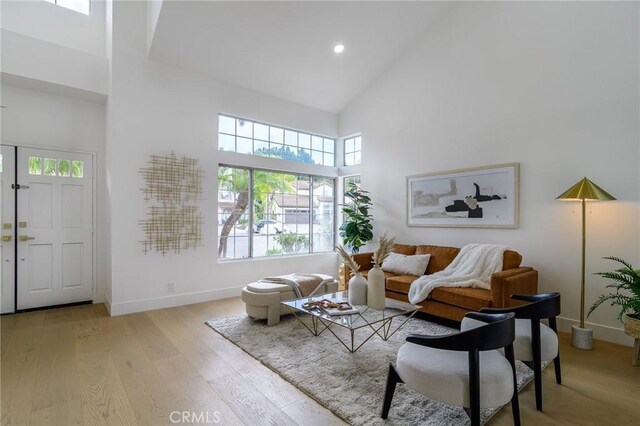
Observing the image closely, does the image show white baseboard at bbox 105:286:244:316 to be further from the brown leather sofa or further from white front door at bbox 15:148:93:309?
the brown leather sofa

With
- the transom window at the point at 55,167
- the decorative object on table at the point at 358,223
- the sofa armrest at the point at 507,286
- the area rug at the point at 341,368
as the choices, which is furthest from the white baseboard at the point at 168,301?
the sofa armrest at the point at 507,286

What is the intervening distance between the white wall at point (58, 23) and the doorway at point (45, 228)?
1416 mm

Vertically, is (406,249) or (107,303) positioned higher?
(406,249)

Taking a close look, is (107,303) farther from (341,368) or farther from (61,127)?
(341,368)

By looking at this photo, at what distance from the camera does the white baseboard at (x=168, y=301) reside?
153 inches

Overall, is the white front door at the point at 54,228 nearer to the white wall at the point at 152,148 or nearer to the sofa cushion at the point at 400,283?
the white wall at the point at 152,148

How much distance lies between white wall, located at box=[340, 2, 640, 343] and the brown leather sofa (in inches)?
15.1

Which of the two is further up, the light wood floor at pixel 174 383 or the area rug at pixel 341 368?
the area rug at pixel 341 368

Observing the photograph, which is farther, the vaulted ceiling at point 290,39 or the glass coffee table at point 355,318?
the vaulted ceiling at point 290,39

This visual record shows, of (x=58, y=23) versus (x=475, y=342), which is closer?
(x=475, y=342)

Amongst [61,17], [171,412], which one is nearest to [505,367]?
[171,412]

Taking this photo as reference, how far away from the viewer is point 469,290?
3295 mm

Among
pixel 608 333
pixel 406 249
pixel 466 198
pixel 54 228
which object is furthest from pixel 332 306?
pixel 54 228

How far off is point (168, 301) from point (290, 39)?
3960 millimetres
